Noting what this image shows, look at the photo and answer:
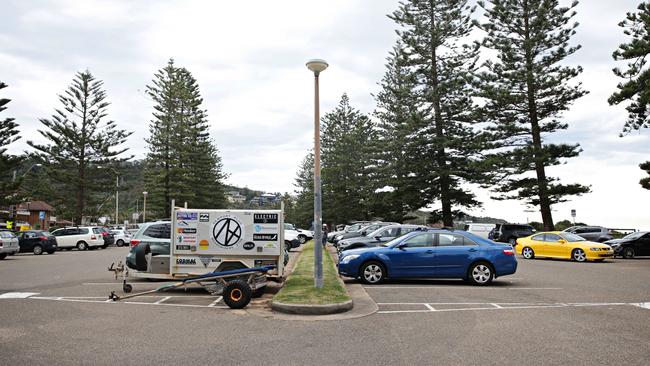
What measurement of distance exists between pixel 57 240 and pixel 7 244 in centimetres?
1101

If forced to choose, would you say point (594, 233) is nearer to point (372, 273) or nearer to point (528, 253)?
point (528, 253)

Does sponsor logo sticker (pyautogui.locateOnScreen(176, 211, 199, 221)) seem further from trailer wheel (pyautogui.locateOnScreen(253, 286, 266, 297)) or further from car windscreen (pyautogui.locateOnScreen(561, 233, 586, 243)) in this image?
car windscreen (pyautogui.locateOnScreen(561, 233, 586, 243))

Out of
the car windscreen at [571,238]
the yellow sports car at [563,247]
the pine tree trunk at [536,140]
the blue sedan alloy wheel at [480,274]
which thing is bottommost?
the blue sedan alloy wheel at [480,274]

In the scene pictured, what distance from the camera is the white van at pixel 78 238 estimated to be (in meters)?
33.3

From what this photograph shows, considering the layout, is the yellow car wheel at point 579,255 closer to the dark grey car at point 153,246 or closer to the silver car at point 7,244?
the dark grey car at point 153,246

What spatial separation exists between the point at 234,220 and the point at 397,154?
39.1m

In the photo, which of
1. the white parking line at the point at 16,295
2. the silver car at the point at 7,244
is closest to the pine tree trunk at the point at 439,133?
the silver car at the point at 7,244

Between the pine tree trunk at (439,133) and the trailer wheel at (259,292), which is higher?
the pine tree trunk at (439,133)

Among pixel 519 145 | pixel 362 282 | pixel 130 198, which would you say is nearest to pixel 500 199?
pixel 519 145

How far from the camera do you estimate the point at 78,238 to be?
33.4 m

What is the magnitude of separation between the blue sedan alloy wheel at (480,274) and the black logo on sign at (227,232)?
635 centimetres

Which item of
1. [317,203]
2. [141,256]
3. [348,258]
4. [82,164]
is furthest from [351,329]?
[82,164]

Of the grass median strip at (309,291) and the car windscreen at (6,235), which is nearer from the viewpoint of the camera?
the grass median strip at (309,291)

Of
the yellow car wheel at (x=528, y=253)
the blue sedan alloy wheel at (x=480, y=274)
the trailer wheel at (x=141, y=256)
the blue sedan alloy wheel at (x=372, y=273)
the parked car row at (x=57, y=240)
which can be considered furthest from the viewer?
the yellow car wheel at (x=528, y=253)
